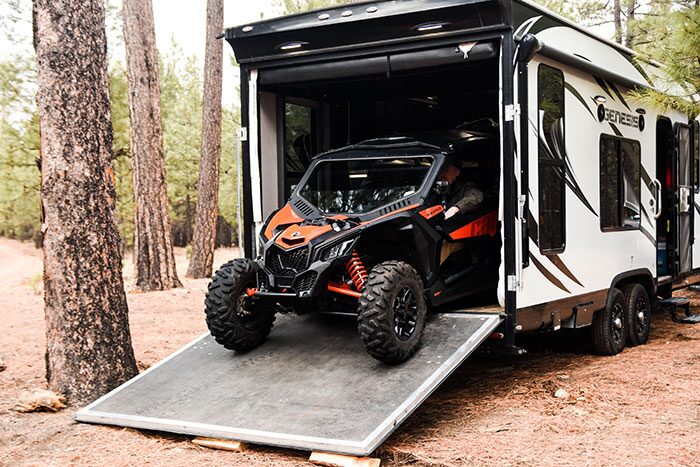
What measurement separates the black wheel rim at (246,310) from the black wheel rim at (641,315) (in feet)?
13.8

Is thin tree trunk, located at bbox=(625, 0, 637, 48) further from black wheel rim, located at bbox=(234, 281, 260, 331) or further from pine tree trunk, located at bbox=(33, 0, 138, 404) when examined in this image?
pine tree trunk, located at bbox=(33, 0, 138, 404)

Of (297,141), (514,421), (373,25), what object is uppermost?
(373,25)

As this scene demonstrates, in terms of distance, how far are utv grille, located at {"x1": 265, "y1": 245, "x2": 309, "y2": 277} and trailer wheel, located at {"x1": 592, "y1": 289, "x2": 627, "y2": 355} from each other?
3327 millimetres

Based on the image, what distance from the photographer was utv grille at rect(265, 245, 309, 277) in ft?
18.9

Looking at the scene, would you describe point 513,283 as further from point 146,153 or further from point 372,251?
point 146,153

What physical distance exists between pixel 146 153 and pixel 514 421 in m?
9.67

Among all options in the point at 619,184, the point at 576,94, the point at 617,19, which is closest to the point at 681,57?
the point at 576,94

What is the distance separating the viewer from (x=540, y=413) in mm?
5840

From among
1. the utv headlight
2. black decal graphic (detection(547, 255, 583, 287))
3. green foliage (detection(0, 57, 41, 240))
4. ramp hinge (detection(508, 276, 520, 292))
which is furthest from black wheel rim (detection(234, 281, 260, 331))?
green foliage (detection(0, 57, 41, 240))

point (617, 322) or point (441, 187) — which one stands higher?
point (441, 187)

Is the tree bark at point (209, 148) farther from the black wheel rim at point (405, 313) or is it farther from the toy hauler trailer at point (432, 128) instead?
the black wheel rim at point (405, 313)

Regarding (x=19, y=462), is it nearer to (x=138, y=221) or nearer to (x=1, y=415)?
(x=1, y=415)

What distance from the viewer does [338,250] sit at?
5773mm

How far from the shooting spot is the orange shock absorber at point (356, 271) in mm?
5812
